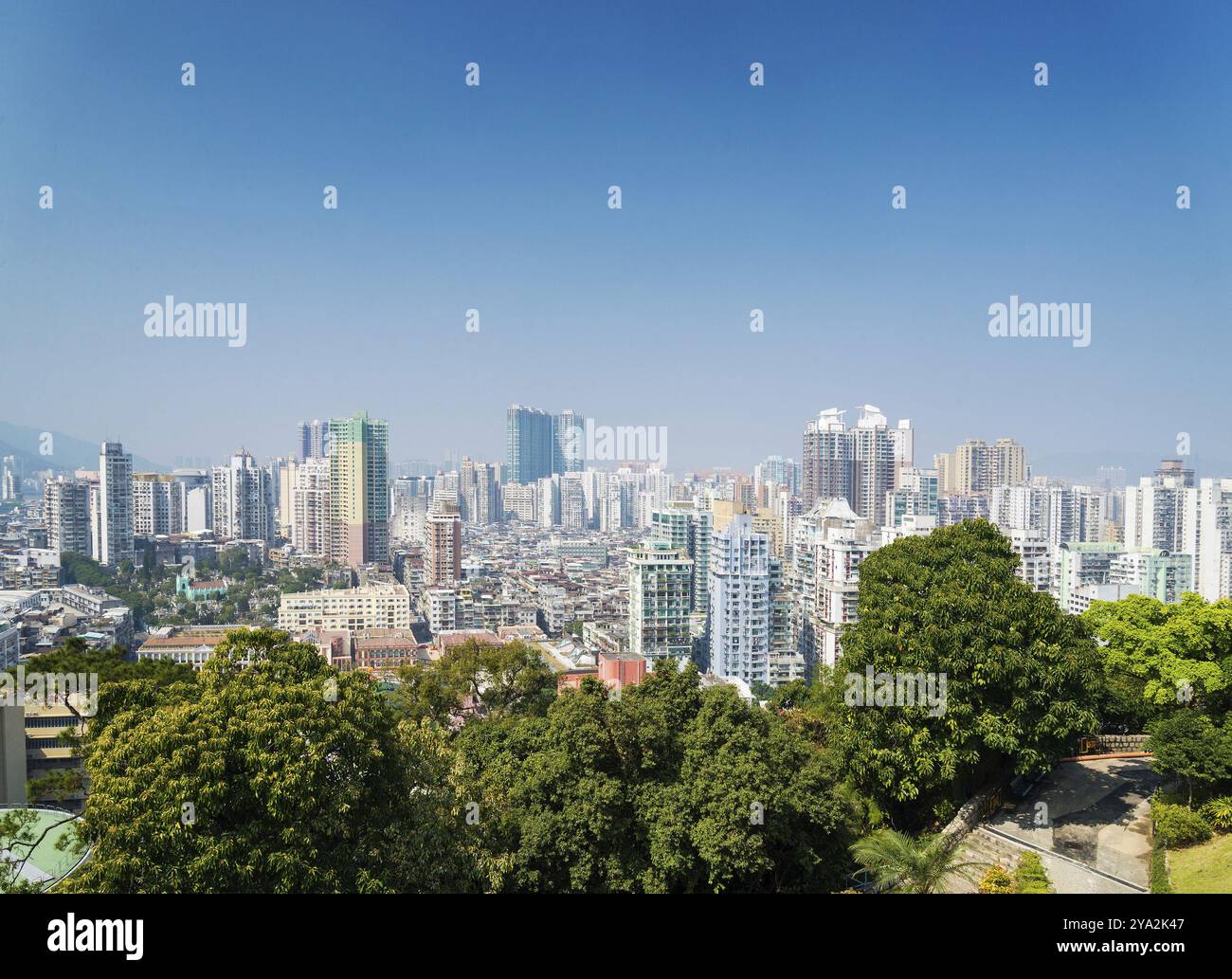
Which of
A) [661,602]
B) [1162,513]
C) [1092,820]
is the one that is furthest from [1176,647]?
[1162,513]

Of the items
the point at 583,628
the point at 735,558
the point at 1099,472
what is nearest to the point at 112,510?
the point at 583,628

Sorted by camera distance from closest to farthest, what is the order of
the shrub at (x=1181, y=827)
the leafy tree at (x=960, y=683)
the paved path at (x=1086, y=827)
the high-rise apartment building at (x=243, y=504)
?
the paved path at (x=1086, y=827) → the shrub at (x=1181, y=827) → the leafy tree at (x=960, y=683) → the high-rise apartment building at (x=243, y=504)

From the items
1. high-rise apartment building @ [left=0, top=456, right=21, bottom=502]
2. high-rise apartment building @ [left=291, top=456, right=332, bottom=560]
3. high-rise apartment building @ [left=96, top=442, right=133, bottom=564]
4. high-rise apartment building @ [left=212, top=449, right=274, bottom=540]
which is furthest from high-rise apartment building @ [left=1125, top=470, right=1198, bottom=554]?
high-rise apartment building @ [left=0, top=456, right=21, bottom=502]

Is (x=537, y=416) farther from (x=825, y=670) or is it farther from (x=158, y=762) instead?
(x=158, y=762)

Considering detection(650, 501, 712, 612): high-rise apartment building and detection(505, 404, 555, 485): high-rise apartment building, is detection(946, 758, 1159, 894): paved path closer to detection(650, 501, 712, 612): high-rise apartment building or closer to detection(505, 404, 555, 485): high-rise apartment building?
detection(650, 501, 712, 612): high-rise apartment building

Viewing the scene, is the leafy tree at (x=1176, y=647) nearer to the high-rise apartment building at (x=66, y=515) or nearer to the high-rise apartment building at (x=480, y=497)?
the high-rise apartment building at (x=66, y=515)

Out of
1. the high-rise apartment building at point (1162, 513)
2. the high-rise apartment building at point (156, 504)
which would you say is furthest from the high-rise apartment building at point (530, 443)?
the high-rise apartment building at point (1162, 513)

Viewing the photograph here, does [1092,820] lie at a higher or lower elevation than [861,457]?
lower

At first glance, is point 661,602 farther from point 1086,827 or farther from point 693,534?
point 1086,827
